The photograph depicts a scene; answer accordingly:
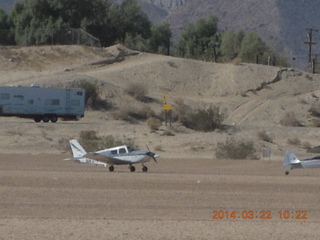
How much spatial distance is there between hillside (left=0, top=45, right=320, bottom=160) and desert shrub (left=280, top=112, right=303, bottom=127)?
362mm

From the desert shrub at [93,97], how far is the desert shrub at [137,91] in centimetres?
280

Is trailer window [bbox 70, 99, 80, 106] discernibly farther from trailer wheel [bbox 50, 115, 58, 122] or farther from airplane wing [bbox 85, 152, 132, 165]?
airplane wing [bbox 85, 152, 132, 165]

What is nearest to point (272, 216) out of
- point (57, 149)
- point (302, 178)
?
point (302, 178)

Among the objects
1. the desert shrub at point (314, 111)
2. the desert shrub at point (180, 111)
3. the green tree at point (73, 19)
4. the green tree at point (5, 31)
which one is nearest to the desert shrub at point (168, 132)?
the desert shrub at point (180, 111)

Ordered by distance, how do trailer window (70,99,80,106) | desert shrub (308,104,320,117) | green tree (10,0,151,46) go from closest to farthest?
trailer window (70,99,80,106) < desert shrub (308,104,320,117) < green tree (10,0,151,46)

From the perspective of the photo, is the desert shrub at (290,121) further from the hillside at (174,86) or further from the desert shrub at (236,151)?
the desert shrub at (236,151)

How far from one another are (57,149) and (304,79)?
3958 centimetres

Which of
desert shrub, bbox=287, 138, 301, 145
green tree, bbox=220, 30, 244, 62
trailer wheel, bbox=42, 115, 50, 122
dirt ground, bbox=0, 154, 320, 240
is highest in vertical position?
green tree, bbox=220, 30, 244, 62

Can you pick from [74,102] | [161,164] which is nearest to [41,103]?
[74,102]

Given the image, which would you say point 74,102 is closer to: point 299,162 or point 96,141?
point 96,141

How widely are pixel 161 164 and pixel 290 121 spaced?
29852mm

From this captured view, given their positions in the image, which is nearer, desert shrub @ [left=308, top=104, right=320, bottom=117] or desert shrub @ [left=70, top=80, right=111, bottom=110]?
desert shrub @ [left=70, top=80, right=111, bottom=110]

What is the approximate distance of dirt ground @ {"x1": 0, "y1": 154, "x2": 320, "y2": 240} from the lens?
18.9m

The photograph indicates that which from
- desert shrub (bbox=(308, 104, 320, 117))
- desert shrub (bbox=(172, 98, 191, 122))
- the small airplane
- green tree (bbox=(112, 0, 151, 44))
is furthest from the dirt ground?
green tree (bbox=(112, 0, 151, 44))
